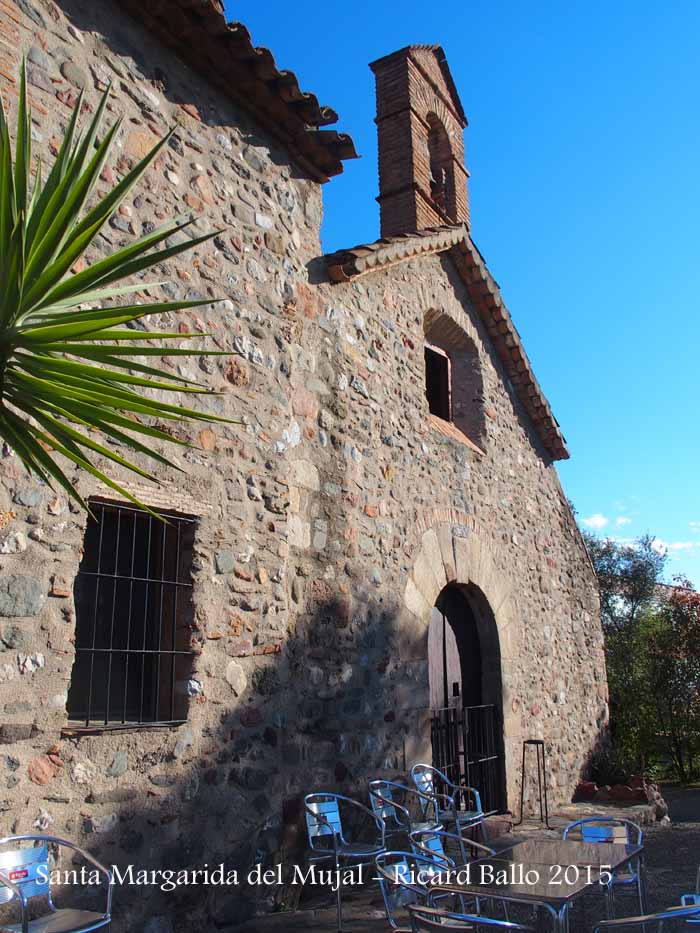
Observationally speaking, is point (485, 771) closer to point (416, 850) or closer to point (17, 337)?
point (416, 850)

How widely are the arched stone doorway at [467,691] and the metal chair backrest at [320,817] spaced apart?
7.00ft

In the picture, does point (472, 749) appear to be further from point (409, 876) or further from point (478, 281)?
point (478, 281)

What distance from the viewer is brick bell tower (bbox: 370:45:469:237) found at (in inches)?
329

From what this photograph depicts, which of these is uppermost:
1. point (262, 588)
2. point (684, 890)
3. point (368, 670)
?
point (262, 588)

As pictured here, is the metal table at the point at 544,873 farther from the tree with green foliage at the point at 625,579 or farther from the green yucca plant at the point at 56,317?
the tree with green foliage at the point at 625,579

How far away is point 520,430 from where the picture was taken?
946cm

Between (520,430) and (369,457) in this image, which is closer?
(369,457)

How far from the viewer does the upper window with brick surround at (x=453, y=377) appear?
27.6 ft

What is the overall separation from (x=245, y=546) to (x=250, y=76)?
3066mm

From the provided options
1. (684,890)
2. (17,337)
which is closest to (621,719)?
(684,890)

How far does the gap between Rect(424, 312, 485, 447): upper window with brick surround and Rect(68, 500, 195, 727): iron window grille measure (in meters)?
4.38

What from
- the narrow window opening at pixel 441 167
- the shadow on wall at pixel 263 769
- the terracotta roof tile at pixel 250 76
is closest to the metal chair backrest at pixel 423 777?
the shadow on wall at pixel 263 769

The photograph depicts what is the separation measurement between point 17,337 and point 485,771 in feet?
20.6

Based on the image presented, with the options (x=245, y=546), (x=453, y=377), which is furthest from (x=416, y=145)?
(x=245, y=546)
